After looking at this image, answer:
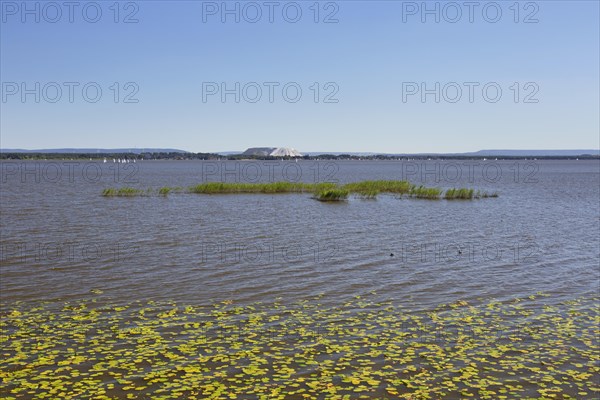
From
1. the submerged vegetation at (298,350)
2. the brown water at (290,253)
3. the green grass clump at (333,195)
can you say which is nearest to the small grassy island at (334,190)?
the green grass clump at (333,195)

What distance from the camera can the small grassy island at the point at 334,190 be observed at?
6106cm

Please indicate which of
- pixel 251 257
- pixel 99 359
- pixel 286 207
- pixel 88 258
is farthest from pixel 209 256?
pixel 286 207

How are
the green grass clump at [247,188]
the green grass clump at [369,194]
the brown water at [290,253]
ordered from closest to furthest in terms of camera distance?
the brown water at [290,253] → the green grass clump at [369,194] → the green grass clump at [247,188]

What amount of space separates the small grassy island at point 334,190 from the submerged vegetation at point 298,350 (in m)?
42.0

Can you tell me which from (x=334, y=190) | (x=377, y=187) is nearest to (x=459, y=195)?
(x=377, y=187)

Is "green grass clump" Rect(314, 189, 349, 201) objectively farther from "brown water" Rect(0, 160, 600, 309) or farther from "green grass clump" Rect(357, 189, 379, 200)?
"brown water" Rect(0, 160, 600, 309)

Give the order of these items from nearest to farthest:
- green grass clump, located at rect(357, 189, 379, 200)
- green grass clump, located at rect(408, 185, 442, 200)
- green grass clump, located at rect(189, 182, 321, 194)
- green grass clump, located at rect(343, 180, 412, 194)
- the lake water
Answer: the lake water < green grass clump, located at rect(357, 189, 379, 200) < green grass clump, located at rect(408, 185, 442, 200) < green grass clump, located at rect(343, 180, 412, 194) < green grass clump, located at rect(189, 182, 321, 194)

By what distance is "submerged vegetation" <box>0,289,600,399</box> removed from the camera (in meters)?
11.5

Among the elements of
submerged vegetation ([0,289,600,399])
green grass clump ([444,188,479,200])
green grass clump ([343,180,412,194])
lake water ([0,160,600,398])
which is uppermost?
green grass clump ([343,180,412,194])

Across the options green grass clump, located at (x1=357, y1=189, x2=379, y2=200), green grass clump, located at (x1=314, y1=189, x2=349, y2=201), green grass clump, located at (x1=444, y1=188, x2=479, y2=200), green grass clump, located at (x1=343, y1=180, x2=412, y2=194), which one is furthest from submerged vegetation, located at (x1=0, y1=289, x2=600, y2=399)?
green grass clump, located at (x1=343, y1=180, x2=412, y2=194)

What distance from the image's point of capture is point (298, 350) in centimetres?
1356

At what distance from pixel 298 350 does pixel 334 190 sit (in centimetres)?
4584

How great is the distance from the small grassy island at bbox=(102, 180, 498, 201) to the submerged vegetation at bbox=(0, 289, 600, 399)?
42039mm

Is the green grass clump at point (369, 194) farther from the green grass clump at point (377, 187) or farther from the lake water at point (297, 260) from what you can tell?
the lake water at point (297, 260)
